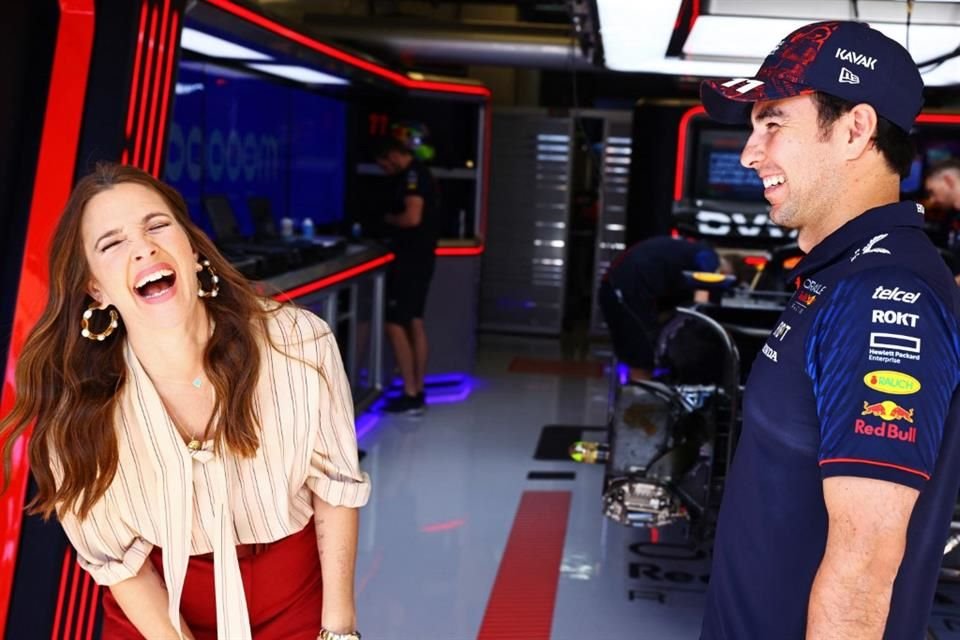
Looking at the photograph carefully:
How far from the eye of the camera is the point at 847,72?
1.37m

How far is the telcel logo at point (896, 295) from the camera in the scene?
4.06ft

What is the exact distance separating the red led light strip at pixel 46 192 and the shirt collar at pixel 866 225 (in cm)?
187

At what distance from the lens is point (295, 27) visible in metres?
4.81

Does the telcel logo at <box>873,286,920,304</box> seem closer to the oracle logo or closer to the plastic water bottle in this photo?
the oracle logo

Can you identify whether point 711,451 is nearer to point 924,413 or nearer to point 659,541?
point 659,541

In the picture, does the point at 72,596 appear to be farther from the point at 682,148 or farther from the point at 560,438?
the point at 682,148

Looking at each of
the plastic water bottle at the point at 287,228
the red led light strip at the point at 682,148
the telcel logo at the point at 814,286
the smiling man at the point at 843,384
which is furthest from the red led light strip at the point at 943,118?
the telcel logo at the point at 814,286

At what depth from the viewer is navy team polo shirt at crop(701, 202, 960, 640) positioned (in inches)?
48.2

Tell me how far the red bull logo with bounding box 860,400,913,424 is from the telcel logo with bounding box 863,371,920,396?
0.05 ft

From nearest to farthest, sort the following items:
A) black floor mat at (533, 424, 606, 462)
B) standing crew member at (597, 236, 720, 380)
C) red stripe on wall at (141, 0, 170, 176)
→ red stripe on wall at (141, 0, 170, 176), standing crew member at (597, 236, 720, 380), black floor mat at (533, 424, 606, 462)

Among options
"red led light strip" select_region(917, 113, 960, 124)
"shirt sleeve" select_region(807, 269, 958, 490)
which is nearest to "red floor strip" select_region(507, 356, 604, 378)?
"red led light strip" select_region(917, 113, 960, 124)

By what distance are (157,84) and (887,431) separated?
220 centimetres

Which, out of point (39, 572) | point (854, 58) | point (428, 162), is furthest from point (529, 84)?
point (854, 58)

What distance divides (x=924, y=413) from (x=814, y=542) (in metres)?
0.24
